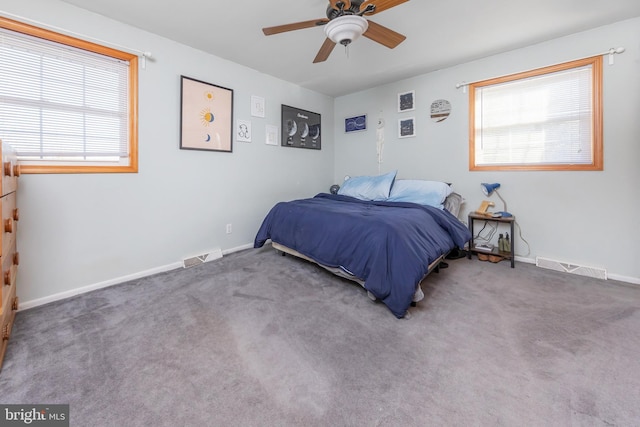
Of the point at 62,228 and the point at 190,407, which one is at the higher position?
the point at 62,228

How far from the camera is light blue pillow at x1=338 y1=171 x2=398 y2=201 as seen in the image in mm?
3387

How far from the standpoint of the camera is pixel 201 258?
9.98 ft

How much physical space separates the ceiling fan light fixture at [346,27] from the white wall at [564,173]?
2163mm

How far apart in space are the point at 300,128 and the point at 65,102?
2.70 meters

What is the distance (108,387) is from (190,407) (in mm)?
454

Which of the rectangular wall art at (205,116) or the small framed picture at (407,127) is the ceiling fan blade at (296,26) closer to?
the rectangular wall art at (205,116)

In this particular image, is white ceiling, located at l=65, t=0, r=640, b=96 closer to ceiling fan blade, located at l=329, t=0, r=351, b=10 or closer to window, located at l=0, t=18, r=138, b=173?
window, located at l=0, t=18, r=138, b=173

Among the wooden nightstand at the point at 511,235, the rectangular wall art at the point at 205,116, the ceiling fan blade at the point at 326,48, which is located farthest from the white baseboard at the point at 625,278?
the rectangular wall art at the point at 205,116

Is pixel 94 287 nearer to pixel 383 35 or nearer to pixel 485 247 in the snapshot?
pixel 383 35

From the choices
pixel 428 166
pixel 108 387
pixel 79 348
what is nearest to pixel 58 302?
pixel 79 348

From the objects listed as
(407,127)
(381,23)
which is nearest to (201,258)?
(381,23)

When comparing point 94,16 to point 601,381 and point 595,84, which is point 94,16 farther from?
point 595,84

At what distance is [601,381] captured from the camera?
126cm

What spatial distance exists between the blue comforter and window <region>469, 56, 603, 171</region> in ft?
3.74
